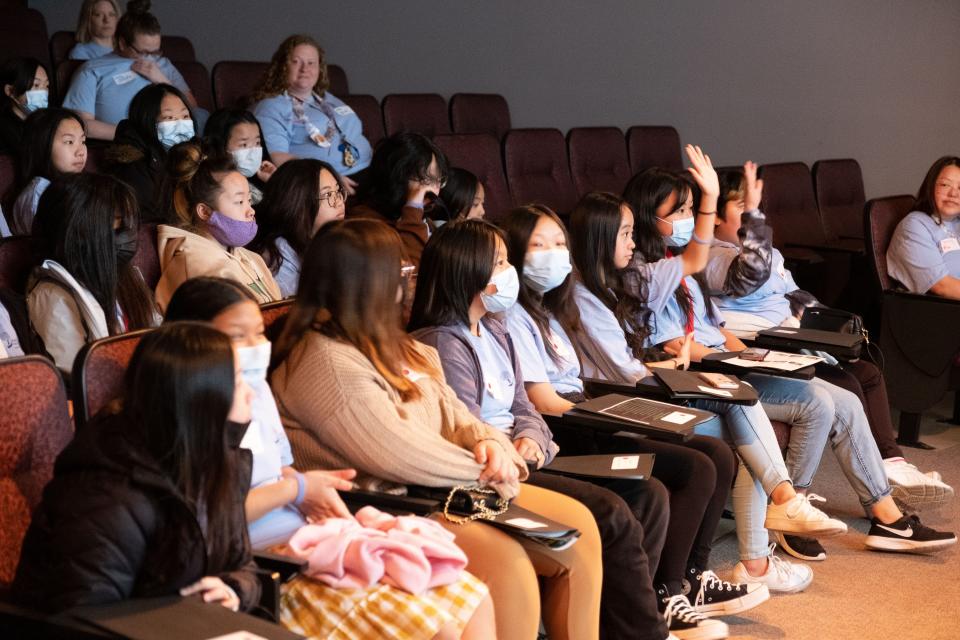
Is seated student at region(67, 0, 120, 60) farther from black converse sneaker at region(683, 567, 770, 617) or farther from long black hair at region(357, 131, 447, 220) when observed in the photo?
black converse sneaker at region(683, 567, 770, 617)

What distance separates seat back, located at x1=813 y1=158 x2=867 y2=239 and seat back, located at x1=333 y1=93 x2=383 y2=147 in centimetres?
228

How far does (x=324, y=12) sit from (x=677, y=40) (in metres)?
2.09

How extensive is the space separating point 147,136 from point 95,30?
143 centimetres

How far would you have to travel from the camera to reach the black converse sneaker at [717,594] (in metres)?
2.96

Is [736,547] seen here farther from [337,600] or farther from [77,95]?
[77,95]

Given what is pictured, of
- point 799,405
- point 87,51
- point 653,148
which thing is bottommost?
point 799,405

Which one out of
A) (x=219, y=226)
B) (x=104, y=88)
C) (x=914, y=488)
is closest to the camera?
(x=219, y=226)

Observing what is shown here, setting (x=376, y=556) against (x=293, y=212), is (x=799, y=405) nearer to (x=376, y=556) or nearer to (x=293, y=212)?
(x=293, y=212)

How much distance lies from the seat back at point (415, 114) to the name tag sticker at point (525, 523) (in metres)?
3.58

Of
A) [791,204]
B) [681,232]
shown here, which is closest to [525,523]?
[681,232]

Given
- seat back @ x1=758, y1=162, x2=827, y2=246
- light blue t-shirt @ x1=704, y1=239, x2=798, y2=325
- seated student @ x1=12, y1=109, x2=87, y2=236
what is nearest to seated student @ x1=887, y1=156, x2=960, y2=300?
light blue t-shirt @ x1=704, y1=239, x2=798, y2=325

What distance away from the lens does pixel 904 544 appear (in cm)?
347

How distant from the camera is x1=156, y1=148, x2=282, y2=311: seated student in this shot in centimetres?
292

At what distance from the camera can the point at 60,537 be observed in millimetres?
1595
